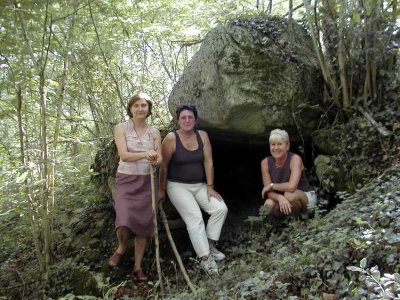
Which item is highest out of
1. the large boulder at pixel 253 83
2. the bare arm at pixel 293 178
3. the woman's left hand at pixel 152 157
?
the large boulder at pixel 253 83

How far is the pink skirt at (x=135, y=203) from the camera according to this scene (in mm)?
4859

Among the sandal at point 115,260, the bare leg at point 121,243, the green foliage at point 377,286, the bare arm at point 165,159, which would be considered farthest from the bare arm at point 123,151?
the green foliage at point 377,286

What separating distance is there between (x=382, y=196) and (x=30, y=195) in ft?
13.4

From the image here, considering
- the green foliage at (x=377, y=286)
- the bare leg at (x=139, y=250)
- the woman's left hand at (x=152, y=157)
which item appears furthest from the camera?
the bare leg at (x=139, y=250)

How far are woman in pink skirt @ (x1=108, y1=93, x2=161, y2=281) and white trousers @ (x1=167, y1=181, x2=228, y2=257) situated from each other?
1.21ft

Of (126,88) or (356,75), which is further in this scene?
(126,88)

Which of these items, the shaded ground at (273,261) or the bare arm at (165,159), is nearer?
the shaded ground at (273,261)

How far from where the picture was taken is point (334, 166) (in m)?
5.26

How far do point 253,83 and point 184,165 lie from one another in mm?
1490

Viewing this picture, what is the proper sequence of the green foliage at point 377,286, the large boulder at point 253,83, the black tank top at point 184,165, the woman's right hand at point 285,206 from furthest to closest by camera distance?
1. the large boulder at point 253,83
2. the black tank top at point 184,165
3. the woman's right hand at point 285,206
4. the green foliage at point 377,286

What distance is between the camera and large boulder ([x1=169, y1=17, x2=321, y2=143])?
18.2 feet

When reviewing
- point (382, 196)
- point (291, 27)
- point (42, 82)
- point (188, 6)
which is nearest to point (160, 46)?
point (188, 6)

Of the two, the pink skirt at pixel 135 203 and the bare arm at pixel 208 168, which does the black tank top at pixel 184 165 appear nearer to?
the bare arm at pixel 208 168

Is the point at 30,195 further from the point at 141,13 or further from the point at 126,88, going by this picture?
the point at 126,88
